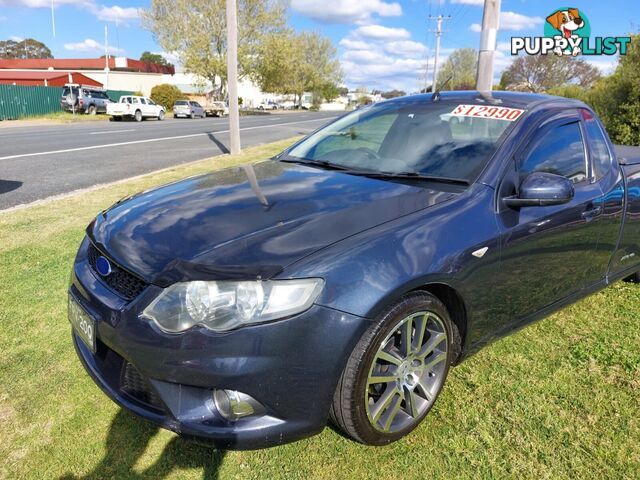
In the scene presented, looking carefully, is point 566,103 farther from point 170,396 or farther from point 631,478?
point 170,396

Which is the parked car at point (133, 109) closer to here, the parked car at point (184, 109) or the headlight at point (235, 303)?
the parked car at point (184, 109)

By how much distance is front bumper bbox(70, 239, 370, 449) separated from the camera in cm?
180

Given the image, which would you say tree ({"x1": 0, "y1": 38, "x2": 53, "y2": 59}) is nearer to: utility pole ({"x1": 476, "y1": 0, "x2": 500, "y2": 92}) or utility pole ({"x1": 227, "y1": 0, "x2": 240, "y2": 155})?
utility pole ({"x1": 227, "y1": 0, "x2": 240, "y2": 155})

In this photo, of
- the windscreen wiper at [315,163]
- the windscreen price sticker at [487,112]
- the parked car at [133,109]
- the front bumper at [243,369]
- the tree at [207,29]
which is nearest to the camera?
the front bumper at [243,369]

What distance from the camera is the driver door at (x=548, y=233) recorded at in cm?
253

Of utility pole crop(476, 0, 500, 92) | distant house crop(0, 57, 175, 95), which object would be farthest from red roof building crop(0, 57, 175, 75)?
utility pole crop(476, 0, 500, 92)

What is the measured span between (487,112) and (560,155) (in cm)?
52

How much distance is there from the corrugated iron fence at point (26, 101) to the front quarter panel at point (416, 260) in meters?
31.7

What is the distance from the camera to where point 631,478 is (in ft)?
6.87

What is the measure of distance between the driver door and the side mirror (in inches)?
2.5

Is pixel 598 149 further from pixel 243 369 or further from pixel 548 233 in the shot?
pixel 243 369

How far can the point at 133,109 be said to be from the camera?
29.4 m

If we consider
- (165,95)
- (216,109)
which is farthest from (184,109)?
(165,95)

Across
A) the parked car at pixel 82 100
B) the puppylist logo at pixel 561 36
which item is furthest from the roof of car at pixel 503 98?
the parked car at pixel 82 100
